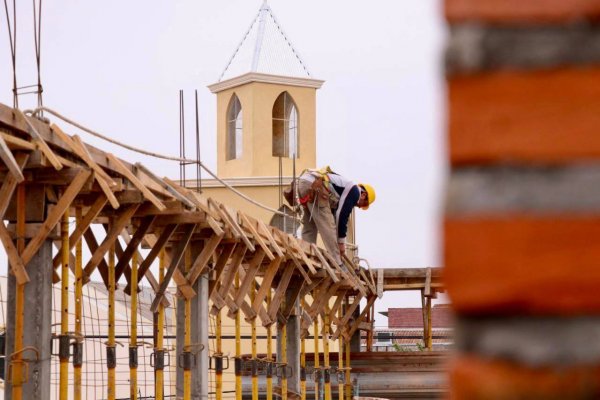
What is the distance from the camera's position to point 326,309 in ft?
83.0

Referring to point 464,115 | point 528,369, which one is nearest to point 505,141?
→ point 464,115

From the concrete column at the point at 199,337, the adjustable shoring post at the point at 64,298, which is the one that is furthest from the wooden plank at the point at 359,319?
the adjustable shoring post at the point at 64,298

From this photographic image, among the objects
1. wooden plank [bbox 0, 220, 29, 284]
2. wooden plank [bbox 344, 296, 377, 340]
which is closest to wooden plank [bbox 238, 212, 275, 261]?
wooden plank [bbox 0, 220, 29, 284]

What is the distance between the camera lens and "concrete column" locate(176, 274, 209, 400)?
578 inches

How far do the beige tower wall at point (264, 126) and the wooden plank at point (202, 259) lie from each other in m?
26.6

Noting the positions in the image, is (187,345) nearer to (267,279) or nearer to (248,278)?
(248,278)

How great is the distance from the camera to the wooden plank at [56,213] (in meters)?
9.61

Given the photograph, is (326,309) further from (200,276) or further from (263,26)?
(263,26)

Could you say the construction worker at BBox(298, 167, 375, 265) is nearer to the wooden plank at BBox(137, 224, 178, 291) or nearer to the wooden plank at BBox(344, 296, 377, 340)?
the wooden plank at BBox(137, 224, 178, 291)

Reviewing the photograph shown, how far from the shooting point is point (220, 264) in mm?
15289

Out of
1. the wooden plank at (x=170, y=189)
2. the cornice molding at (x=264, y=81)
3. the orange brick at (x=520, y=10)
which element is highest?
the cornice molding at (x=264, y=81)

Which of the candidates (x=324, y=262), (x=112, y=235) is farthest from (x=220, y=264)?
(x=324, y=262)

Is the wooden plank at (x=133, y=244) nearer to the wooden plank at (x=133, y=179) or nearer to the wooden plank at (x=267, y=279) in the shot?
the wooden plank at (x=133, y=179)

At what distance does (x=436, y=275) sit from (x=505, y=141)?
24776 mm
